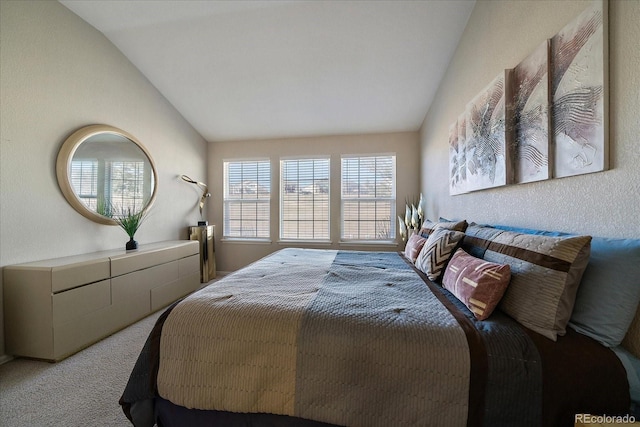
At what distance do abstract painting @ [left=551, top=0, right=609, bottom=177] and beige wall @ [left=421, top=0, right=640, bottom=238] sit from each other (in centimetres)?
3

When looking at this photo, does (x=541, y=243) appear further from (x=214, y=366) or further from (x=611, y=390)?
(x=214, y=366)

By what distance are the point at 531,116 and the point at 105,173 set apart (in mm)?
3619

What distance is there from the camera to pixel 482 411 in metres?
0.78

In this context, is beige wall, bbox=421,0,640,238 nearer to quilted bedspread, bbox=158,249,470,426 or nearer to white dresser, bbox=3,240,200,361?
quilted bedspread, bbox=158,249,470,426

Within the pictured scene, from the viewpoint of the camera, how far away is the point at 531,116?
4.26 feet

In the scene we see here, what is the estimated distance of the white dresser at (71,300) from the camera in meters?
1.66

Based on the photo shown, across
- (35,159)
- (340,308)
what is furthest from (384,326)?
(35,159)

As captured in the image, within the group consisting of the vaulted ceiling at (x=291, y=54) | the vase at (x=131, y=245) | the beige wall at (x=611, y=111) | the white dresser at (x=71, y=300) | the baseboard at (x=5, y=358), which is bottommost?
the baseboard at (x=5, y=358)

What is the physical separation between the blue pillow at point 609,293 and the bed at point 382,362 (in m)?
0.04

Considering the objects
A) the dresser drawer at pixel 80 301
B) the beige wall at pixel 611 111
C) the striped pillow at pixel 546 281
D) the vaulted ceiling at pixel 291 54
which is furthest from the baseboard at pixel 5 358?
the beige wall at pixel 611 111

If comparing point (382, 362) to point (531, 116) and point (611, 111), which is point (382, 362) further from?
point (531, 116)

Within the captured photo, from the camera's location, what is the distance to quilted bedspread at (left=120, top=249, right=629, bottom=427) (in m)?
0.77

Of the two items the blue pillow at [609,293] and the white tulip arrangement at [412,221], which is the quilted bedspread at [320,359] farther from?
the white tulip arrangement at [412,221]

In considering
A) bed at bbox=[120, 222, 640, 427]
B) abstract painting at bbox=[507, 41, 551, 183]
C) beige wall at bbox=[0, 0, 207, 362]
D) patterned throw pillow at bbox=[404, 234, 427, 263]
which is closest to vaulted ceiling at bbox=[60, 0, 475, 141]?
beige wall at bbox=[0, 0, 207, 362]
